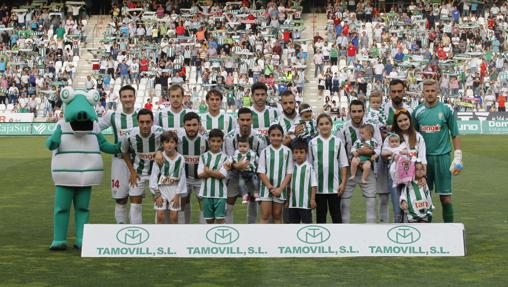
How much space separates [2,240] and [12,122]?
102ft

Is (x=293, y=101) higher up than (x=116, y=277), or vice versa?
(x=293, y=101)

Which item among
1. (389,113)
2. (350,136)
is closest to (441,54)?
(389,113)

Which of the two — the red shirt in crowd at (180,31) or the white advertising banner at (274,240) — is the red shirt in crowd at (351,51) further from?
the white advertising banner at (274,240)

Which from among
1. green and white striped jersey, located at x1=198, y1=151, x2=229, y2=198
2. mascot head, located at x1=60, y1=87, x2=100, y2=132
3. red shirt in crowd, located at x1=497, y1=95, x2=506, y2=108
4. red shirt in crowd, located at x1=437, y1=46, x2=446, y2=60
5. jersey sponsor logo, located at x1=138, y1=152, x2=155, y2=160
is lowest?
red shirt in crowd, located at x1=497, y1=95, x2=506, y2=108

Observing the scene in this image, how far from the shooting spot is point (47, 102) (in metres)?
44.6

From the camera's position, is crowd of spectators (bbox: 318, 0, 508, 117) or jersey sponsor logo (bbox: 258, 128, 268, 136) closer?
jersey sponsor logo (bbox: 258, 128, 268, 136)

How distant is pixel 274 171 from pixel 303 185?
1.24 ft

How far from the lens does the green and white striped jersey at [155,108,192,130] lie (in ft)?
41.3

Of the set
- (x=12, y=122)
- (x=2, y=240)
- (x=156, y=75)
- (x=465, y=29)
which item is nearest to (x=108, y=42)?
(x=156, y=75)

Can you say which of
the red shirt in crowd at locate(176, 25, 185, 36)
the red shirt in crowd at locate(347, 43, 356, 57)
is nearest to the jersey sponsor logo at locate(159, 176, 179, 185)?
the red shirt in crowd at locate(347, 43, 356, 57)

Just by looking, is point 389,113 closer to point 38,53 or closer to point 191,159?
point 191,159

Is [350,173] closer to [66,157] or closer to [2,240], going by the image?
[66,157]

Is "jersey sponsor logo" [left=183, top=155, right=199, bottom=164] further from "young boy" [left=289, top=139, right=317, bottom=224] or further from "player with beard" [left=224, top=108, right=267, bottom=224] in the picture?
"young boy" [left=289, top=139, right=317, bottom=224]

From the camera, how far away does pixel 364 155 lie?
12.3 metres
